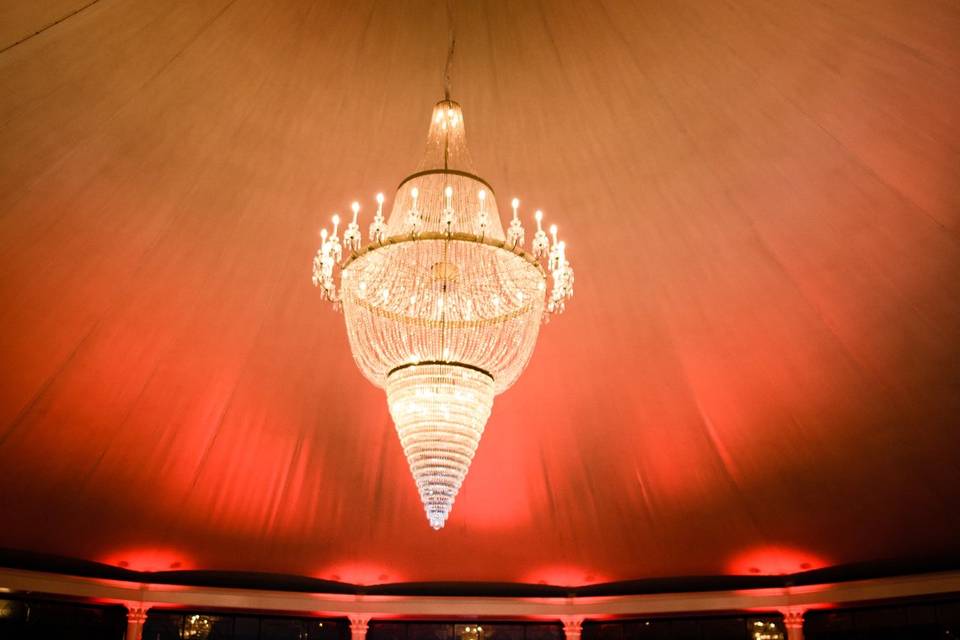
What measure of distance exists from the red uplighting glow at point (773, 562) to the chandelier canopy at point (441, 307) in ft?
23.3

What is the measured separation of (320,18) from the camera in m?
5.26

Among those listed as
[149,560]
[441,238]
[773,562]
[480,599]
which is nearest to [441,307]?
[441,238]

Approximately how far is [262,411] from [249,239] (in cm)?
245

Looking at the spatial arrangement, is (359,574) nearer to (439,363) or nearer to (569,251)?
(569,251)

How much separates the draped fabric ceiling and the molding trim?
72 cm

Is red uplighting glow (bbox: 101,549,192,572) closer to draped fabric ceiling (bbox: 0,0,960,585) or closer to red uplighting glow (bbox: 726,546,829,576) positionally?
draped fabric ceiling (bbox: 0,0,960,585)

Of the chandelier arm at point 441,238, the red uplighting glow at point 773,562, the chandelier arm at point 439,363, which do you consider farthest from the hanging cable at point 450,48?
the red uplighting glow at point 773,562

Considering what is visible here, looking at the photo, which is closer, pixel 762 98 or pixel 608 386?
pixel 762 98

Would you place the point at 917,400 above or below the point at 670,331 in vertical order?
below

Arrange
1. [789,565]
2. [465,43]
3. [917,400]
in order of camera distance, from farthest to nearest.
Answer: [789,565] → [917,400] → [465,43]

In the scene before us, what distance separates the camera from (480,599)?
1279cm

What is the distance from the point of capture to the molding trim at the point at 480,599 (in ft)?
34.6

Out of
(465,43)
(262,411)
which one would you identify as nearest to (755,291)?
(465,43)

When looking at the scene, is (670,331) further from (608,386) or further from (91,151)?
(91,151)
